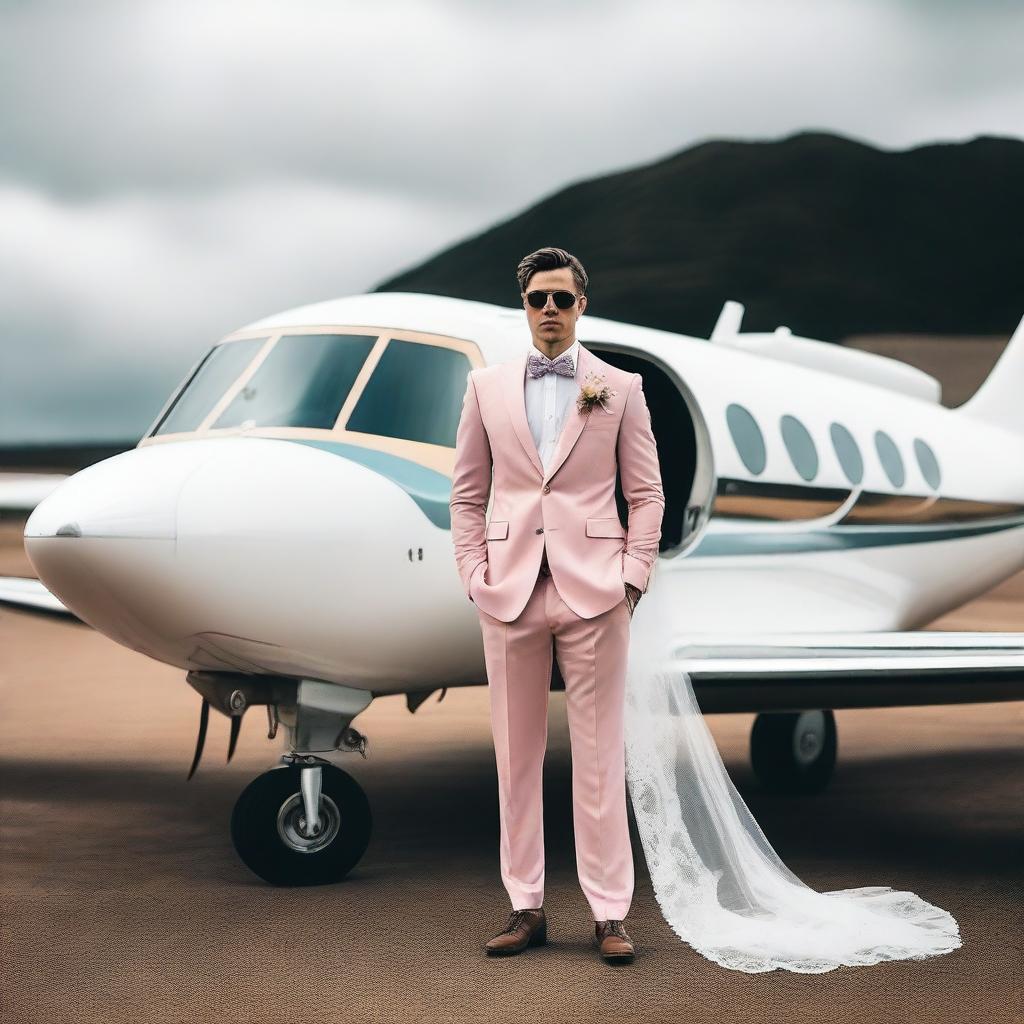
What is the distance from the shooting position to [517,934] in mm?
4508

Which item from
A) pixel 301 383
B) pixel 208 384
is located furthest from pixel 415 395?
pixel 208 384

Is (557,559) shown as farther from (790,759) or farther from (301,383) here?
(790,759)

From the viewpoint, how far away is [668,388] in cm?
819

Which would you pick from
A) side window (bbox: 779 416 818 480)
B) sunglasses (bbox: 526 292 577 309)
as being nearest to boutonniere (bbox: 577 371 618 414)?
sunglasses (bbox: 526 292 577 309)

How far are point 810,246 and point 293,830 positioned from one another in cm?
17468

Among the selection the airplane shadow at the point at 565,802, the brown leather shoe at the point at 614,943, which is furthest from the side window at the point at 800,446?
the brown leather shoe at the point at 614,943

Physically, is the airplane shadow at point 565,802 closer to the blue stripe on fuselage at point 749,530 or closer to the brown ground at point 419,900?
the brown ground at point 419,900

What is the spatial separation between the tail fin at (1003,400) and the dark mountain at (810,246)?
434 ft

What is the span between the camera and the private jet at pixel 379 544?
5191 millimetres

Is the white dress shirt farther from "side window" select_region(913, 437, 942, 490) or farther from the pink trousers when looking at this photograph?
"side window" select_region(913, 437, 942, 490)

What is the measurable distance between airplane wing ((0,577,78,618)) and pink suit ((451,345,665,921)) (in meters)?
4.38

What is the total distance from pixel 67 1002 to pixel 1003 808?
18.9 ft

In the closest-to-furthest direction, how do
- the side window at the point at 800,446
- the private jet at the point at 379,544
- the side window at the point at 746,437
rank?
the private jet at the point at 379,544 < the side window at the point at 746,437 < the side window at the point at 800,446

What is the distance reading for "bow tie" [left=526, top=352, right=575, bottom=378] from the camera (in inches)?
175
